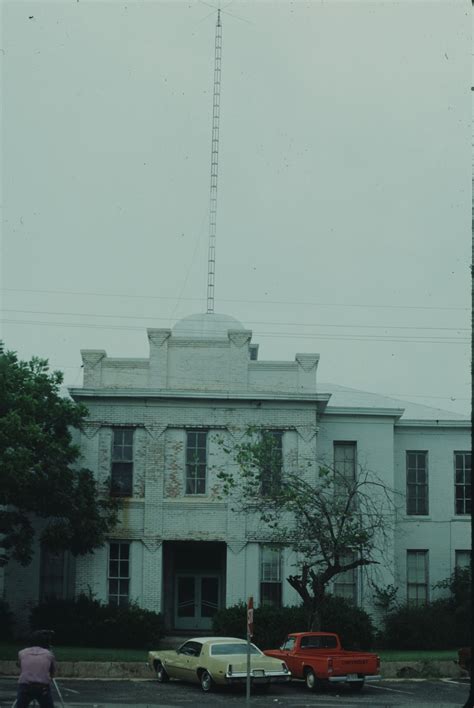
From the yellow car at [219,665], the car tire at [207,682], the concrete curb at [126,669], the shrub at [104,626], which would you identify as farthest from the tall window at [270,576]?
the car tire at [207,682]

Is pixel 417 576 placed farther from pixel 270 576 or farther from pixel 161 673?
pixel 161 673

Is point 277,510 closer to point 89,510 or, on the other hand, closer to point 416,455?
point 89,510

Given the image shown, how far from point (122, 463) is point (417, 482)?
1130cm

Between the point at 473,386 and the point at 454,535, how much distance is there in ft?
98.9

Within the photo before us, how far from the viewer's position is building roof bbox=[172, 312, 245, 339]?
4425 centimetres

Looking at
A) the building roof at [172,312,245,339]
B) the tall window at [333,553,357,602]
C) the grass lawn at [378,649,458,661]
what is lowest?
the grass lawn at [378,649,458,661]

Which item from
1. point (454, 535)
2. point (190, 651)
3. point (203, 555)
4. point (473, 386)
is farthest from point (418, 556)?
point (473, 386)

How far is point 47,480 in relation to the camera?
113ft

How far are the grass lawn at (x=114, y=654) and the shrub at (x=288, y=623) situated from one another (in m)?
1.07

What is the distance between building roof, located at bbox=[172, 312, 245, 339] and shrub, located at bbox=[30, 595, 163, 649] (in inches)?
476

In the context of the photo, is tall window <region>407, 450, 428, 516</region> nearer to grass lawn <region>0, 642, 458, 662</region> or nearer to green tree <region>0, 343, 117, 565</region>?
grass lawn <region>0, 642, 458, 662</region>

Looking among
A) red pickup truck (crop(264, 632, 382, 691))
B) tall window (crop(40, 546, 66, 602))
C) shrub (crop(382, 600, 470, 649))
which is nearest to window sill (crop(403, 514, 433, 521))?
shrub (crop(382, 600, 470, 649))

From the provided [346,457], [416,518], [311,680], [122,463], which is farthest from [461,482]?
[311,680]

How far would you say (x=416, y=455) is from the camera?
138 feet
